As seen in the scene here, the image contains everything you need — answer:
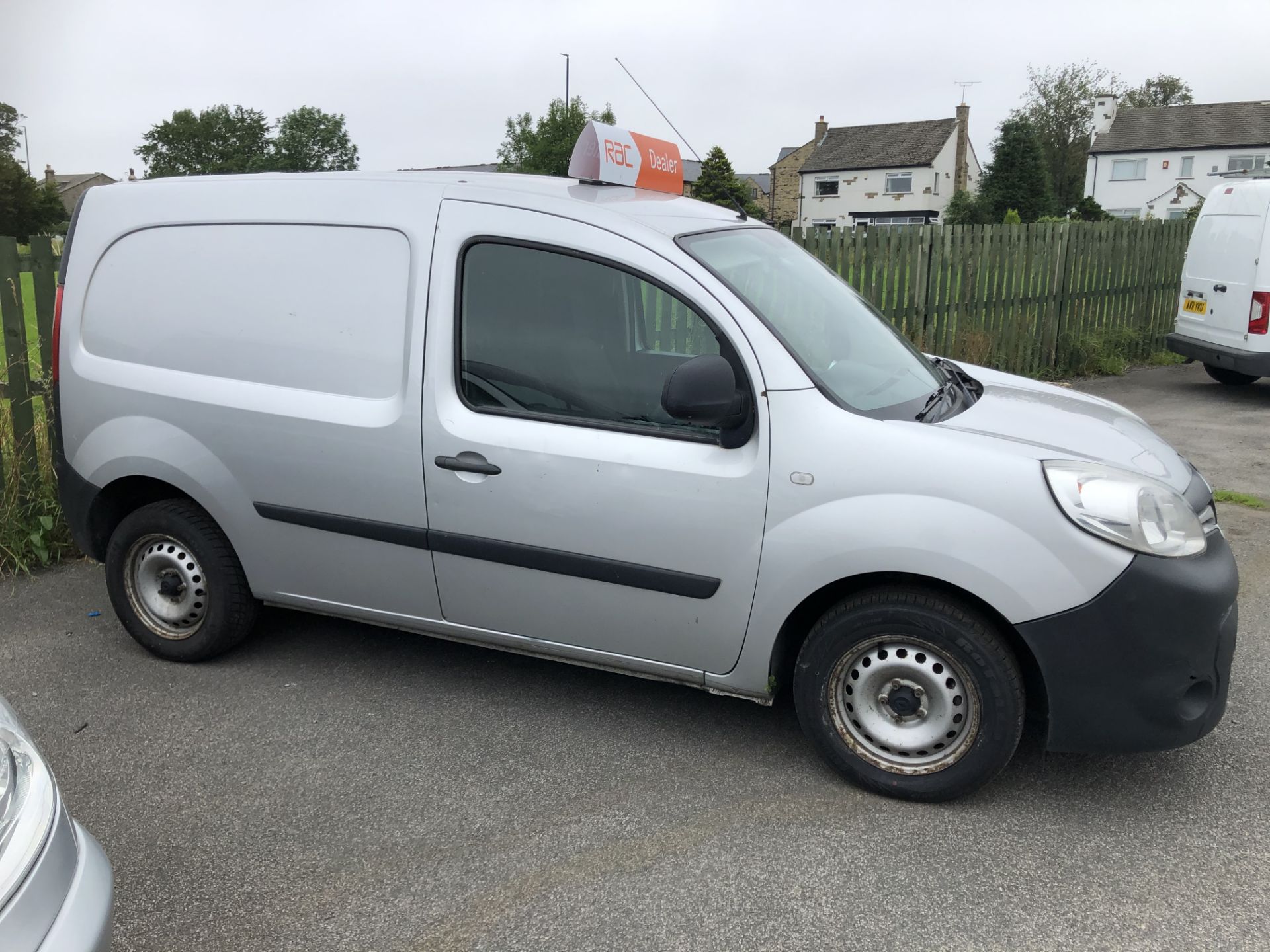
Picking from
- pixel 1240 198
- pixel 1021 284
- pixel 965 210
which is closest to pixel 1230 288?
pixel 1240 198

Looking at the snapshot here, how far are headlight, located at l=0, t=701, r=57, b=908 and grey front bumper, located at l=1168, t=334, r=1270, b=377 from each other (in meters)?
10.4

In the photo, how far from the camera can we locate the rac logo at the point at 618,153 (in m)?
3.89

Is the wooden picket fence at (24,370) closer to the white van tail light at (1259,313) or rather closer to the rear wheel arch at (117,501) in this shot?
the rear wheel arch at (117,501)

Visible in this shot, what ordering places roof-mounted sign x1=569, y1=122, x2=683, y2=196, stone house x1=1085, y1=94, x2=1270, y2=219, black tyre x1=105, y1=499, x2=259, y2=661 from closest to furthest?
roof-mounted sign x1=569, y1=122, x2=683, y2=196 → black tyre x1=105, y1=499, x2=259, y2=661 → stone house x1=1085, y1=94, x2=1270, y2=219

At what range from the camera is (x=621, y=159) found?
400 centimetres

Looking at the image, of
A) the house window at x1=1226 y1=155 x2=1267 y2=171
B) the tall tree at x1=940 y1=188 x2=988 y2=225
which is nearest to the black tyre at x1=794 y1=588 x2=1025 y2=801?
the tall tree at x1=940 y1=188 x2=988 y2=225

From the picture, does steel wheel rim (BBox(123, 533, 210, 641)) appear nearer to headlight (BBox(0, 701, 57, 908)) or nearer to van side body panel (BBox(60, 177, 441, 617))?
van side body panel (BBox(60, 177, 441, 617))

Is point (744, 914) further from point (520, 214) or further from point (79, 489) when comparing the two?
point (79, 489)

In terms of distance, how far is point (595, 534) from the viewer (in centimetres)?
340

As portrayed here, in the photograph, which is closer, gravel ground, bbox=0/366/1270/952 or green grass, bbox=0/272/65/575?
gravel ground, bbox=0/366/1270/952

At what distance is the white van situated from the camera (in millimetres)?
9766

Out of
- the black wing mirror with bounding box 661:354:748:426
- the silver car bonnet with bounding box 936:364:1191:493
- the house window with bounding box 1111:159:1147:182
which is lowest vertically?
the silver car bonnet with bounding box 936:364:1191:493

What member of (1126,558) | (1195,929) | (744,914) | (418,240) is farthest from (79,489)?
(1195,929)

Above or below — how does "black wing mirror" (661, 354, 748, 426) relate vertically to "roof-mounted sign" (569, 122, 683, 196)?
below
